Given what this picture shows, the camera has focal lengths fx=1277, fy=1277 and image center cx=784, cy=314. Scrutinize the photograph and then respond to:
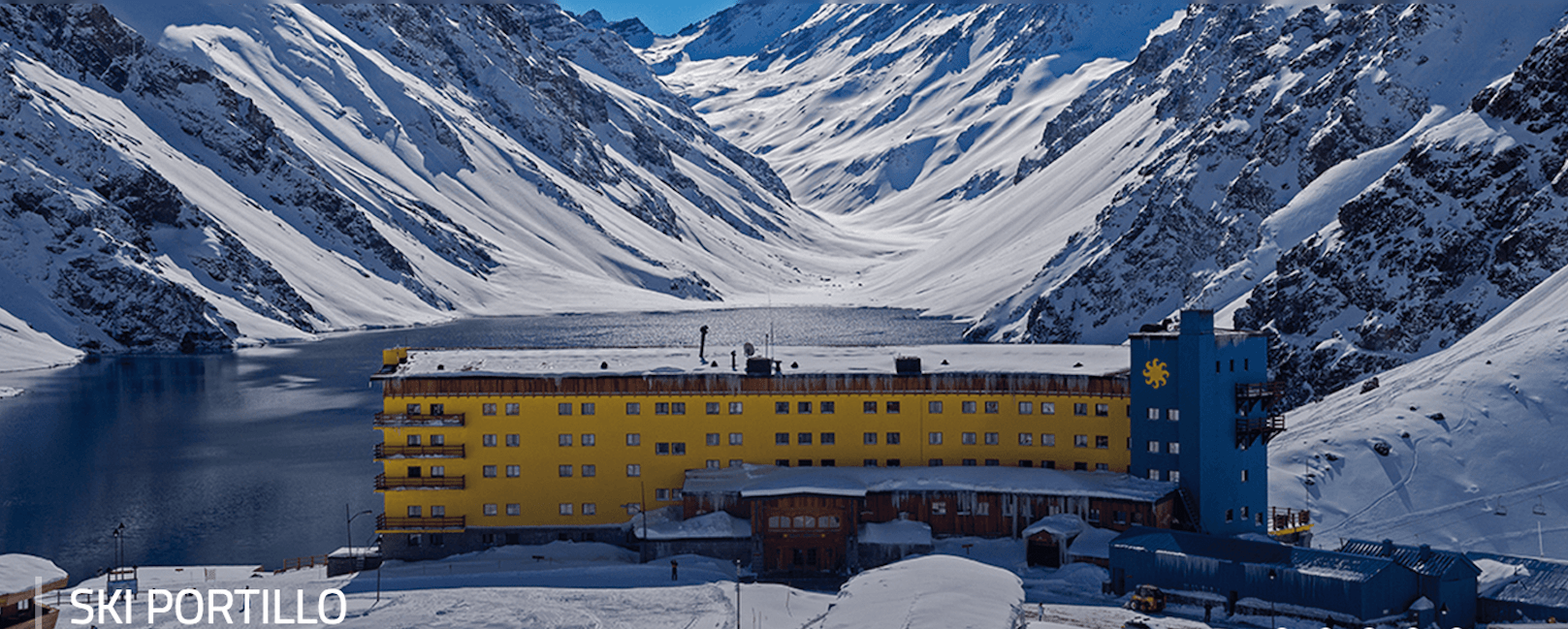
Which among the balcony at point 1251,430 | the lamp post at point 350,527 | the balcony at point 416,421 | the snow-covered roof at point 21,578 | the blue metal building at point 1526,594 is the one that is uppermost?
the balcony at point 416,421

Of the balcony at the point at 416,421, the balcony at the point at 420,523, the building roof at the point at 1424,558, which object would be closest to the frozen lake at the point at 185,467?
the balcony at the point at 420,523

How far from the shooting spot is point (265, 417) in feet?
452

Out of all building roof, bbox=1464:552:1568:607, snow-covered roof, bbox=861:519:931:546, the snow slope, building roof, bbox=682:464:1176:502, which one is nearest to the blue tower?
building roof, bbox=682:464:1176:502

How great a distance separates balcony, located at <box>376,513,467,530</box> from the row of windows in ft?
22.0

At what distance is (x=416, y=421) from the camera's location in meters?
81.3

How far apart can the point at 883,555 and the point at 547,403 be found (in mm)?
23571

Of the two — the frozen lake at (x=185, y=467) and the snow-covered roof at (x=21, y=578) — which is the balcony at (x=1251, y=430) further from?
the snow-covered roof at (x=21, y=578)

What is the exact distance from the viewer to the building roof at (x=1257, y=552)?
213 feet

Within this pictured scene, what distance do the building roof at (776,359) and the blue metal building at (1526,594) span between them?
969 inches

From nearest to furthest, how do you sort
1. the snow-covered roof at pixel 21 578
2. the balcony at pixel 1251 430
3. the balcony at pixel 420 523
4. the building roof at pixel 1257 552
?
the snow-covered roof at pixel 21 578 < the building roof at pixel 1257 552 < the balcony at pixel 1251 430 < the balcony at pixel 420 523

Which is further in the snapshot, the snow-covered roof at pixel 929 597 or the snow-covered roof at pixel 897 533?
the snow-covered roof at pixel 897 533

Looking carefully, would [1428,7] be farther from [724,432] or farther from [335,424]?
[335,424]

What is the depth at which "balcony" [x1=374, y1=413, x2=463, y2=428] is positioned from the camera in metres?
81.1

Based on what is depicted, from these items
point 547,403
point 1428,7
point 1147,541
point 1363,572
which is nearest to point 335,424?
point 547,403
